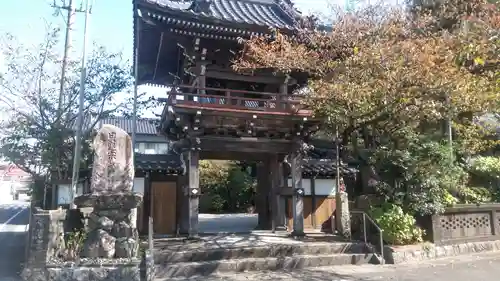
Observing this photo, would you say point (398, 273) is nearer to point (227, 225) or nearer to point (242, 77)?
point (242, 77)

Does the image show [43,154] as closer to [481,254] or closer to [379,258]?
[379,258]

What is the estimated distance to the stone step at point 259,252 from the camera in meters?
9.91

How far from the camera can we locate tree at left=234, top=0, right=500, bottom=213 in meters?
10.4

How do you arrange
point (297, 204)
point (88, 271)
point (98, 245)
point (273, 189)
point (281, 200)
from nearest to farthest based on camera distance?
point (88, 271) < point (98, 245) < point (297, 204) < point (273, 189) < point (281, 200)

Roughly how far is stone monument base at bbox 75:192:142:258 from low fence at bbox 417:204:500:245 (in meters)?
8.67

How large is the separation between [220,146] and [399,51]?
627 centimetres

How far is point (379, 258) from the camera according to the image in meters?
10.8

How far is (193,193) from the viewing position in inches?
467

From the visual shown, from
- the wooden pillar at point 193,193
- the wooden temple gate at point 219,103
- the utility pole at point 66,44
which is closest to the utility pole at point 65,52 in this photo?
the utility pole at point 66,44

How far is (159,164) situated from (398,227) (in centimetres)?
878

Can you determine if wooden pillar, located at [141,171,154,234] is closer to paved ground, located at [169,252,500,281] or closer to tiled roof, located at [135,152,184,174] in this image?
tiled roof, located at [135,152,184,174]

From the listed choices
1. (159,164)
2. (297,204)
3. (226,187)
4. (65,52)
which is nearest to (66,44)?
(65,52)

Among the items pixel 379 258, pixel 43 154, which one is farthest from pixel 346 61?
pixel 43 154

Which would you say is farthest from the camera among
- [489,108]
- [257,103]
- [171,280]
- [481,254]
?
[257,103]
